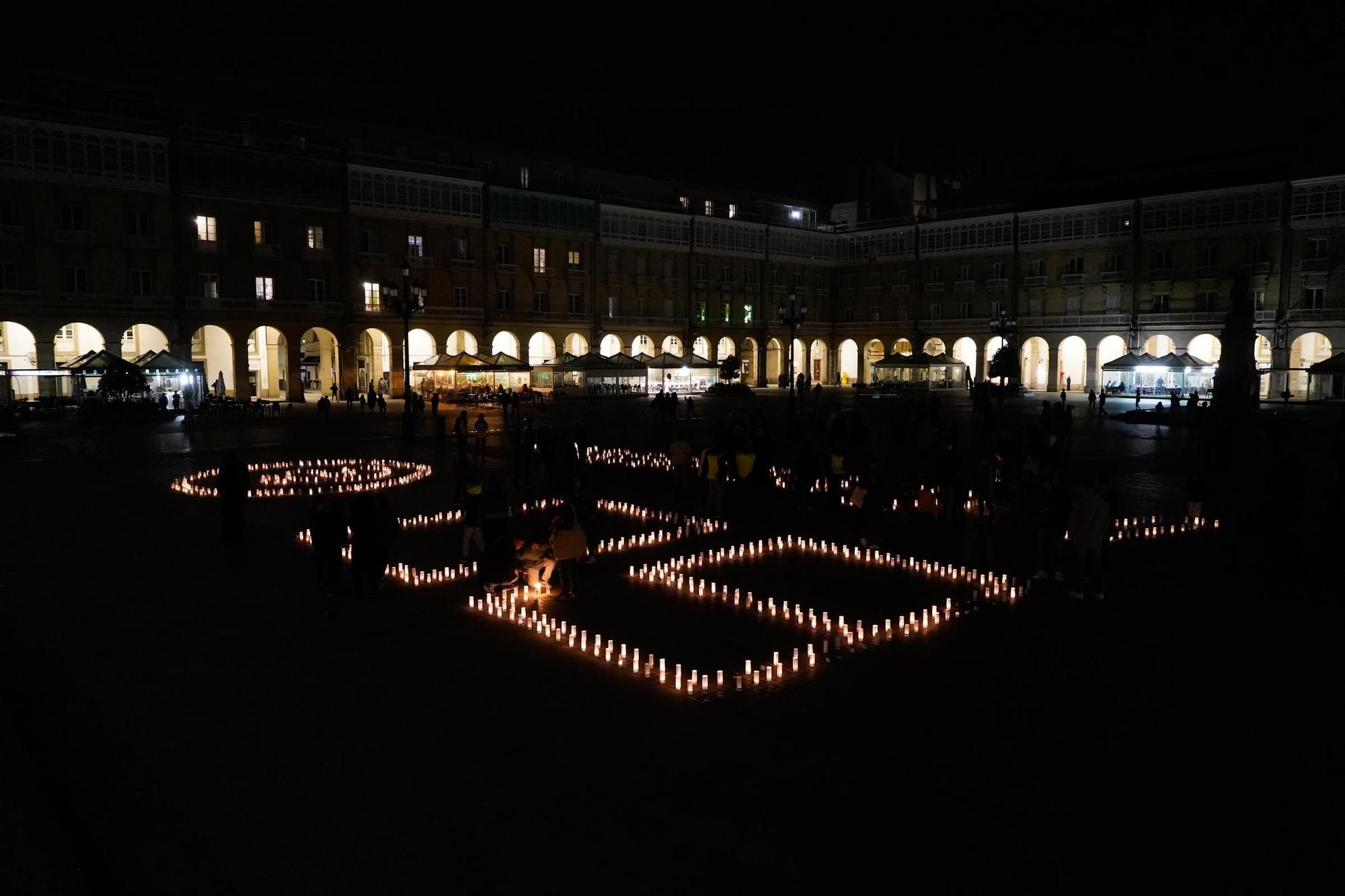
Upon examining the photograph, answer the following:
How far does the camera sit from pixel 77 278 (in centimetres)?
4256

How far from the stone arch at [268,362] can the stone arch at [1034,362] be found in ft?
154

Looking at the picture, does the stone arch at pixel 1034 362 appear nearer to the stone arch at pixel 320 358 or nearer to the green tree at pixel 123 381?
the stone arch at pixel 320 358

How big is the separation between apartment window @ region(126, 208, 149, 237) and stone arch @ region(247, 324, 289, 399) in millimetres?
8664

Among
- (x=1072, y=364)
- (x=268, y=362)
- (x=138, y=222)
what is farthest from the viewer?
(x=1072, y=364)

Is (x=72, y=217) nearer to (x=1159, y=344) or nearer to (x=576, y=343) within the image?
(x=576, y=343)

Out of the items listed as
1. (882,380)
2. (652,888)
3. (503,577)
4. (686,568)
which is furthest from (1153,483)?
(882,380)

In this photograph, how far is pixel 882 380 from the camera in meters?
61.7

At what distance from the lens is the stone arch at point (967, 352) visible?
222 feet

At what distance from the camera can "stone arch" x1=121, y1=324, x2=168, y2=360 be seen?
47.0 metres

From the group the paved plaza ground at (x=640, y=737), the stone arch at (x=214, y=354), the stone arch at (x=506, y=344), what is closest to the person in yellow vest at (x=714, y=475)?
the paved plaza ground at (x=640, y=737)

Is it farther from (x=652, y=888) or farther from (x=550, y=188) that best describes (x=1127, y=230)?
(x=652, y=888)

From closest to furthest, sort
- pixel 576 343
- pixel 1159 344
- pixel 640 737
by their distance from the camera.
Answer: pixel 640 737
pixel 1159 344
pixel 576 343

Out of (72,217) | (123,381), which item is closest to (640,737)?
(123,381)

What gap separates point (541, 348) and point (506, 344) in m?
2.70
